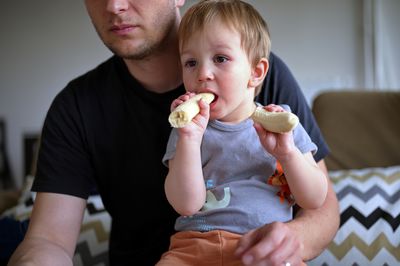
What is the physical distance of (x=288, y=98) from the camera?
3.93 feet

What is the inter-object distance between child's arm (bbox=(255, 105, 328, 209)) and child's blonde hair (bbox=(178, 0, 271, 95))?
0.15 metres

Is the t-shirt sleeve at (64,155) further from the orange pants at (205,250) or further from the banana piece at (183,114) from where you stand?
the banana piece at (183,114)

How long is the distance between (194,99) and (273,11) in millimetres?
2894

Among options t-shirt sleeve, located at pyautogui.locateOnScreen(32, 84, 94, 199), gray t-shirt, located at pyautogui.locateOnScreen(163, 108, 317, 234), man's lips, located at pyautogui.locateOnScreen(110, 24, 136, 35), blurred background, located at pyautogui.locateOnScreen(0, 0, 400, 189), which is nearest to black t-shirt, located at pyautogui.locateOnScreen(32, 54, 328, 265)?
t-shirt sleeve, located at pyautogui.locateOnScreen(32, 84, 94, 199)

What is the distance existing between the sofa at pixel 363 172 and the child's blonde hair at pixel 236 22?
0.71m

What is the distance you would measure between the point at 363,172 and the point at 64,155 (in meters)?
1.00

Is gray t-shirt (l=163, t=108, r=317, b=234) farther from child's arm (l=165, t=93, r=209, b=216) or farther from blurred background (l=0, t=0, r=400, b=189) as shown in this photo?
blurred background (l=0, t=0, r=400, b=189)

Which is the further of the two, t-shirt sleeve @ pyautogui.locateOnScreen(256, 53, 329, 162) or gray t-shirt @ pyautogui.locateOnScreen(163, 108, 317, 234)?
t-shirt sleeve @ pyautogui.locateOnScreen(256, 53, 329, 162)

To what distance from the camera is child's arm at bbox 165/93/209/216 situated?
2.88ft

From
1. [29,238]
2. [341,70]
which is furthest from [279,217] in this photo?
[341,70]

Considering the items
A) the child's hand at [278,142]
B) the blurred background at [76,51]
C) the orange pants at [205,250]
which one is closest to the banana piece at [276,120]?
the child's hand at [278,142]

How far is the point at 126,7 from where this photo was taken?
1181mm

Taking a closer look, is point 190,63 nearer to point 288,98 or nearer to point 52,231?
point 288,98

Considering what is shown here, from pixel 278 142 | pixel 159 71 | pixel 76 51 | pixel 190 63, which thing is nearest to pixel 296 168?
pixel 278 142
